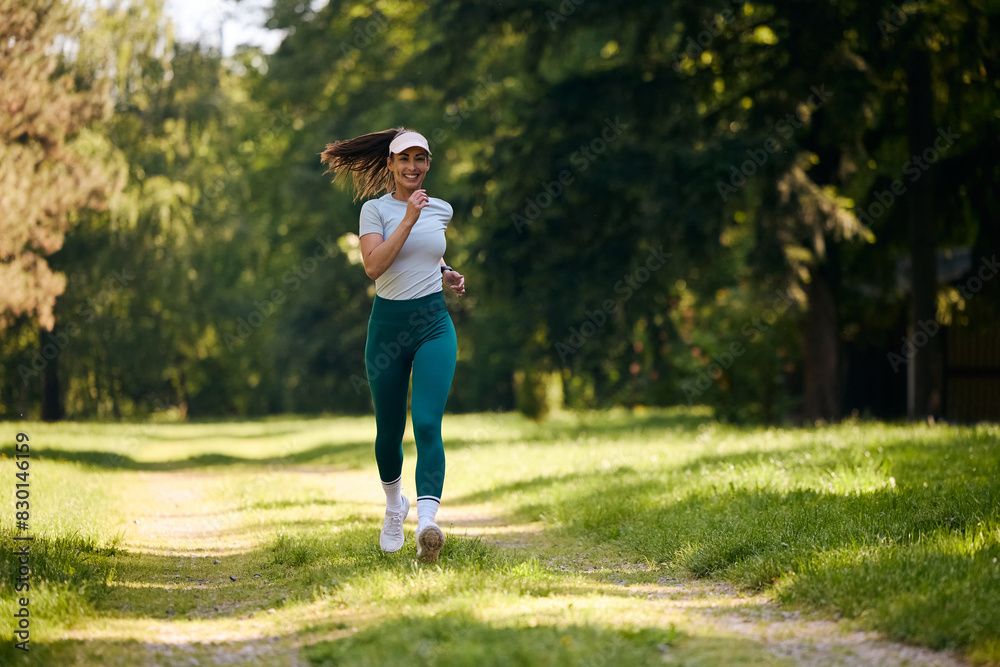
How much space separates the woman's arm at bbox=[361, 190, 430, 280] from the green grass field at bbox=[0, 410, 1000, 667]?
174cm

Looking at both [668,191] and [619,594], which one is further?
[668,191]

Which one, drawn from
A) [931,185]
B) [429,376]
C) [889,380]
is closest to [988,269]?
[931,185]

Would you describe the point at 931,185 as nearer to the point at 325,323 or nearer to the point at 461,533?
the point at 461,533

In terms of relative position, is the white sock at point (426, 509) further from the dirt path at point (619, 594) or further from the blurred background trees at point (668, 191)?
the blurred background trees at point (668, 191)

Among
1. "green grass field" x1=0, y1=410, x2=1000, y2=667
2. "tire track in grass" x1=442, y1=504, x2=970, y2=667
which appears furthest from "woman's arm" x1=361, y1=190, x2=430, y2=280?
"tire track in grass" x1=442, y1=504, x2=970, y2=667

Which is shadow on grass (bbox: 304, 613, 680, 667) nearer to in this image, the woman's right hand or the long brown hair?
the woman's right hand

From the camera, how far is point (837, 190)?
18.5 metres

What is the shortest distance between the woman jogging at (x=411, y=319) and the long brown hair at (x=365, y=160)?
29 centimetres

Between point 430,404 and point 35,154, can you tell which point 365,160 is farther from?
point 35,154

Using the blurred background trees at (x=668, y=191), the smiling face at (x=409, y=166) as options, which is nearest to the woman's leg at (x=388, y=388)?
the smiling face at (x=409, y=166)

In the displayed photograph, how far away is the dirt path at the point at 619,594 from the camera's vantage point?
3.96 metres

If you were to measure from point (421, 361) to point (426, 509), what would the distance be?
0.88 meters

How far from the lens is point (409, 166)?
5.84m

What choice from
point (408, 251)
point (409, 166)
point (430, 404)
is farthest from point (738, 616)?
point (409, 166)
